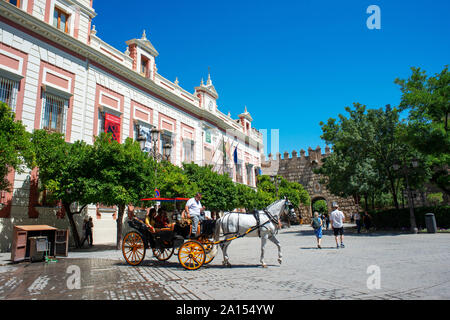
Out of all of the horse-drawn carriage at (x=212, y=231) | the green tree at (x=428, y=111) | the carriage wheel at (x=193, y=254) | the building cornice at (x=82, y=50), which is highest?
the building cornice at (x=82, y=50)

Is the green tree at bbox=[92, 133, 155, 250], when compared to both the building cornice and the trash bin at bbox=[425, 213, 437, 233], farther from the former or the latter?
the trash bin at bbox=[425, 213, 437, 233]

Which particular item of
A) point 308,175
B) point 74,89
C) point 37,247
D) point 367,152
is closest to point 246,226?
point 37,247

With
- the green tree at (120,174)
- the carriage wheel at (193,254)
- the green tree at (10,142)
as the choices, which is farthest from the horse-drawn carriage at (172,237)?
the green tree at (10,142)

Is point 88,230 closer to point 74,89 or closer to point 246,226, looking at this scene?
point 74,89

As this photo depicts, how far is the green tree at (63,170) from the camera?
42.3 ft

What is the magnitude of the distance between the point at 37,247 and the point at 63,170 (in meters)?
4.45

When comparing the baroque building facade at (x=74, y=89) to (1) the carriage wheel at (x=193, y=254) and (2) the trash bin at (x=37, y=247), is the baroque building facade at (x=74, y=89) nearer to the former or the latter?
(2) the trash bin at (x=37, y=247)

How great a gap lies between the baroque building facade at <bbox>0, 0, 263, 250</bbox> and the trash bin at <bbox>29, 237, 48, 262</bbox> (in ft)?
16.2

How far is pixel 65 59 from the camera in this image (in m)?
17.0

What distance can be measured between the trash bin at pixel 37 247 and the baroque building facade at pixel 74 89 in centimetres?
493

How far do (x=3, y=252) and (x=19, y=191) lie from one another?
275 centimetres

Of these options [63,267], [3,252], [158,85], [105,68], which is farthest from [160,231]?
[158,85]

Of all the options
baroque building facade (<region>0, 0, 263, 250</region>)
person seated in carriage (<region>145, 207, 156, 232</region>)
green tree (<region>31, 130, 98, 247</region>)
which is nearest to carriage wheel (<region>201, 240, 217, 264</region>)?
person seated in carriage (<region>145, 207, 156, 232</region>)
